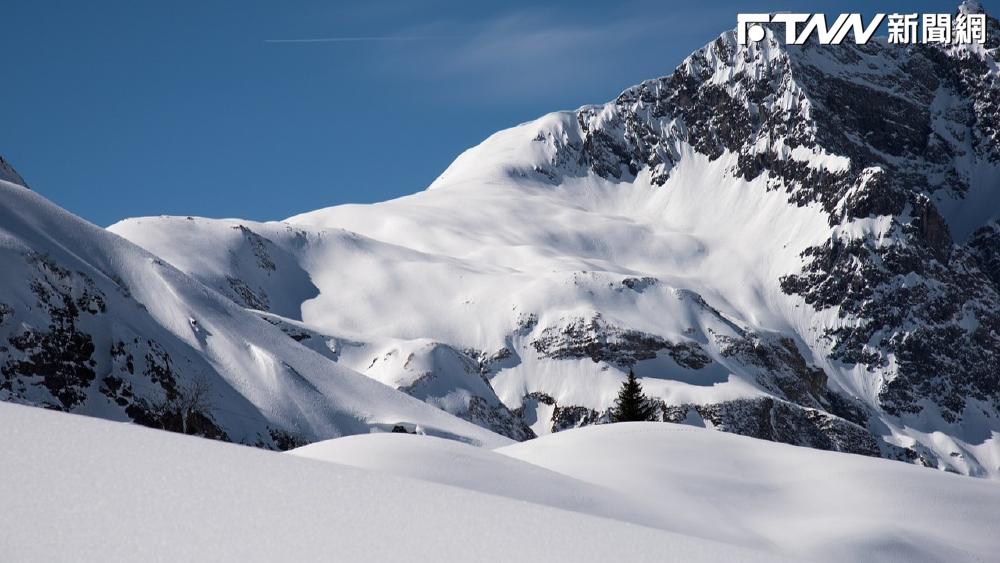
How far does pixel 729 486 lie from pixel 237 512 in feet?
65.5

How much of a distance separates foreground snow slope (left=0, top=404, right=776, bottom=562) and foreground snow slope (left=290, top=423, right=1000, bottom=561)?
10.6 metres

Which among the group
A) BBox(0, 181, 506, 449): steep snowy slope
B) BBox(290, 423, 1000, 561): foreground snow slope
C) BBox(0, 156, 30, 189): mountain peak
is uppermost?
BBox(0, 156, 30, 189): mountain peak

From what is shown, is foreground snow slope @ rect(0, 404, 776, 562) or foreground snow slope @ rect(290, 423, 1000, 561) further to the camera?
foreground snow slope @ rect(290, 423, 1000, 561)

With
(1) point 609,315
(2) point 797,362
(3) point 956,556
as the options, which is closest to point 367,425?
(3) point 956,556

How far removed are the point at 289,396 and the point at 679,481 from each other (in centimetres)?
4461

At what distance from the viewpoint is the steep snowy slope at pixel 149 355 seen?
159 feet

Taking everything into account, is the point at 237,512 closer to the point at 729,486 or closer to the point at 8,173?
the point at 729,486

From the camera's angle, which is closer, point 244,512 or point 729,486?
point 244,512

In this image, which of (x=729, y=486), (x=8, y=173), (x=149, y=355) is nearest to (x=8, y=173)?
(x=8, y=173)

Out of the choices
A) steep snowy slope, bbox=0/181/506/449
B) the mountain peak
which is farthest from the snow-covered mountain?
the mountain peak

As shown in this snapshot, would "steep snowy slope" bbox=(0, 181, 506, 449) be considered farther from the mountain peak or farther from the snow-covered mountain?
the snow-covered mountain

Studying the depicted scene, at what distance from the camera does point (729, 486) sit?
24750 mm

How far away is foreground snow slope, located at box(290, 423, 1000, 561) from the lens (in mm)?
19344

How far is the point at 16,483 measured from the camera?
6148 mm
